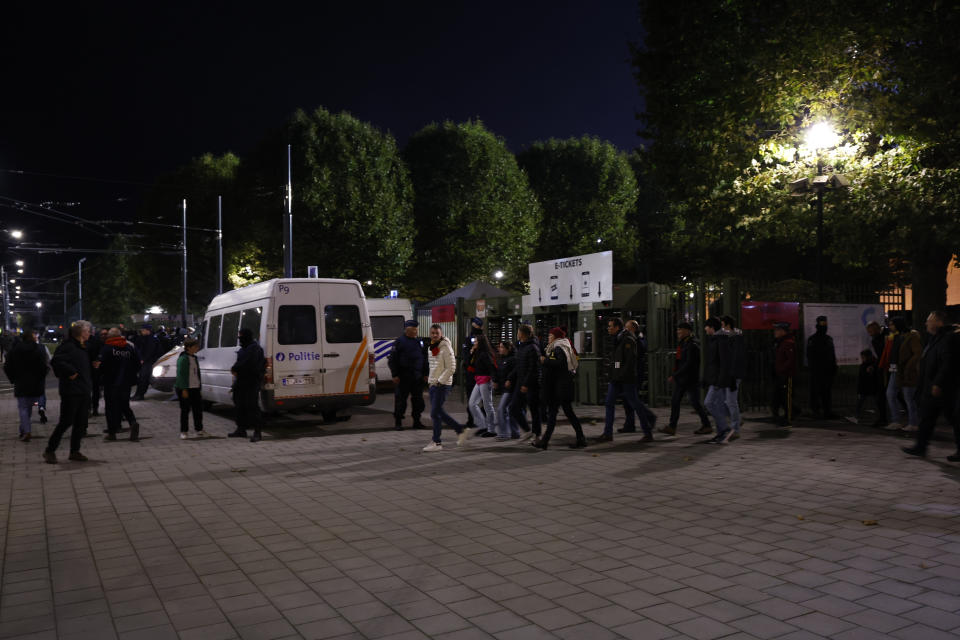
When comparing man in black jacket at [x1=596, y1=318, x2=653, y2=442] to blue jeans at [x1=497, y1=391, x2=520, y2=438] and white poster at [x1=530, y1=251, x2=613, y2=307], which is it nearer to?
blue jeans at [x1=497, y1=391, x2=520, y2=438]

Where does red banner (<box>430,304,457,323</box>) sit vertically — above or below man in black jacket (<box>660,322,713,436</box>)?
above

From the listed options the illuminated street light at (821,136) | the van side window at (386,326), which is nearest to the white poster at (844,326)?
the illuminated street light at (821,136)

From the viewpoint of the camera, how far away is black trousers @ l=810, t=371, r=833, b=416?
13.2 m

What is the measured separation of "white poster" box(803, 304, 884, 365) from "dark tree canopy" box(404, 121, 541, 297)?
83.6ft

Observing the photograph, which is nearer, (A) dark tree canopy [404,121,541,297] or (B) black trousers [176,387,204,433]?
(B) black trousers [176,387,204,433]

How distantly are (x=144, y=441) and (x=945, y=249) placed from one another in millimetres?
16514

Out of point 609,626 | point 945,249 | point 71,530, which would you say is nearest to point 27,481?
point 71,530

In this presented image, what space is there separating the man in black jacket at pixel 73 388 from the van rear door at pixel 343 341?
14.2 ft

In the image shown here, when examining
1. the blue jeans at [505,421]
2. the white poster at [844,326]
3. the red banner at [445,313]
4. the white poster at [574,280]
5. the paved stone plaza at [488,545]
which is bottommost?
the paved stone plaza at [488,545]

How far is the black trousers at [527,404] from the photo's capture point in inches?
410

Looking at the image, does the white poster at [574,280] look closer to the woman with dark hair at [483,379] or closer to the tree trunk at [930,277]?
the woman with dark hair at [483,379]

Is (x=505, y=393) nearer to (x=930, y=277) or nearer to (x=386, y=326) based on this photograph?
(x=386, y=326)

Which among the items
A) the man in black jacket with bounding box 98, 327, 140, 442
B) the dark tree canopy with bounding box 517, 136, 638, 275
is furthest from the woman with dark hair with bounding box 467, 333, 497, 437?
the dark tree canopy with bounding box 517, 136, 638, 275

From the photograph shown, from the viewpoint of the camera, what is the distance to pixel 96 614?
14.1 ft
